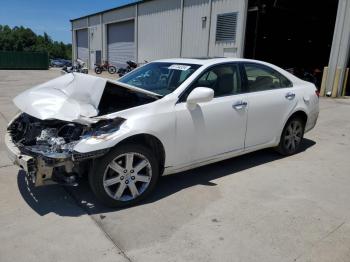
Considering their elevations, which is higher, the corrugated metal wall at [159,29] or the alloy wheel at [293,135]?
the corrugated metal wall at [159,29]

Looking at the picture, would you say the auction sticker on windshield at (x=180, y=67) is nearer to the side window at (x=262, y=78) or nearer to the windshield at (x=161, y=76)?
the windshield at (x=161, y=76)

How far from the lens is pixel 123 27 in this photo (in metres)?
27.2

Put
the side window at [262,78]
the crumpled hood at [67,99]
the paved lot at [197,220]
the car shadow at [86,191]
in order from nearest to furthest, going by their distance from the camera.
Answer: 1. the paved lot at [197,220]
2. the crumpled hood at [67,99]
3. the car shadow at [86,191]
4. the side window at [262,78]

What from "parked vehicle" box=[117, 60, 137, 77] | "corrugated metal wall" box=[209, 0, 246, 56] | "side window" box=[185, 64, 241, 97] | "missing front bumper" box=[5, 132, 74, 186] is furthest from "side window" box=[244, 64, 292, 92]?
"parked vehicle" box=[117, 60, 137, 77]

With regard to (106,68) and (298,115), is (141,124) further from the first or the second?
(106,68)

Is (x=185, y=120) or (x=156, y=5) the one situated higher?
(x=156, y=5)

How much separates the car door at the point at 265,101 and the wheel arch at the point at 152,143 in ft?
4.50

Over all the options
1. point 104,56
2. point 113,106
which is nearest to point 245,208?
point 113,106

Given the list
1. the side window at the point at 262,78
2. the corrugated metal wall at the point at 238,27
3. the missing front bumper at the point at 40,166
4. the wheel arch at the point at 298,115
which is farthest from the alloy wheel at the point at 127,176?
the corrugated metal wall at the point at 238,27

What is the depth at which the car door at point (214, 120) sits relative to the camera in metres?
3.88

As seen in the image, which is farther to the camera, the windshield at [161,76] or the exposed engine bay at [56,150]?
the windshield at [161,76]

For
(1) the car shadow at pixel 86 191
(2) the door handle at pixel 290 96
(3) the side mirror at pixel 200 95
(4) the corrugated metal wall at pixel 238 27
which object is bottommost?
(1) the car shadow at pixel 86 191

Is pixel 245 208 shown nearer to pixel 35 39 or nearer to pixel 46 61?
pixel 46 61

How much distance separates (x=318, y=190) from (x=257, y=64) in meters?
1.95
